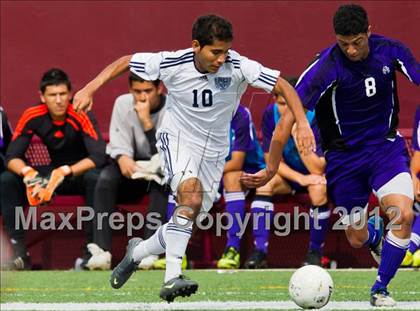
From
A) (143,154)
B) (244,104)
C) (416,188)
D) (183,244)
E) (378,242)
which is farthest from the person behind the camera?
(244,104)

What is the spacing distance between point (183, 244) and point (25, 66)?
6.75 metres

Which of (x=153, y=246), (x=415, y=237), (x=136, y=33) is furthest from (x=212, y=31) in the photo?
(x=136, y=33)

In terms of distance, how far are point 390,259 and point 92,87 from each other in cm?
250

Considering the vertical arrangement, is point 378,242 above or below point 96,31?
below

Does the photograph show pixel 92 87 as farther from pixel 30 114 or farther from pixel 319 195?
pixel 30 114

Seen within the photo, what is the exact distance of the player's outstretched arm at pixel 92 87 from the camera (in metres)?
7.39

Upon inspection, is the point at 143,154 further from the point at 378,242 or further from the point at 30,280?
the point at 378,242

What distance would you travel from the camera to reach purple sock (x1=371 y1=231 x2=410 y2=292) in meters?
7.99

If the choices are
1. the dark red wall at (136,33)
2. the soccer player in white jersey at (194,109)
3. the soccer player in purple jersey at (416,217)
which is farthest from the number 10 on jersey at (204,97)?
the dark red wall at (136,33)

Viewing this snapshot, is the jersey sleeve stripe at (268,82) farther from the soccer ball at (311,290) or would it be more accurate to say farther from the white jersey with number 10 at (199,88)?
the soccer ball at (311,290)

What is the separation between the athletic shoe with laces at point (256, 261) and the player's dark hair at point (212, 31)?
14.7 feet

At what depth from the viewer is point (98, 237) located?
12.0 meters

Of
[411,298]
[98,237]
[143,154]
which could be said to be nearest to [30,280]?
[98,237]

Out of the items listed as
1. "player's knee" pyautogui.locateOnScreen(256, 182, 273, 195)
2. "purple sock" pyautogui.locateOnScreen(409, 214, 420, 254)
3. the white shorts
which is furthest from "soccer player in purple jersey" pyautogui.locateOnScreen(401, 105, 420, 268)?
the white shorts
